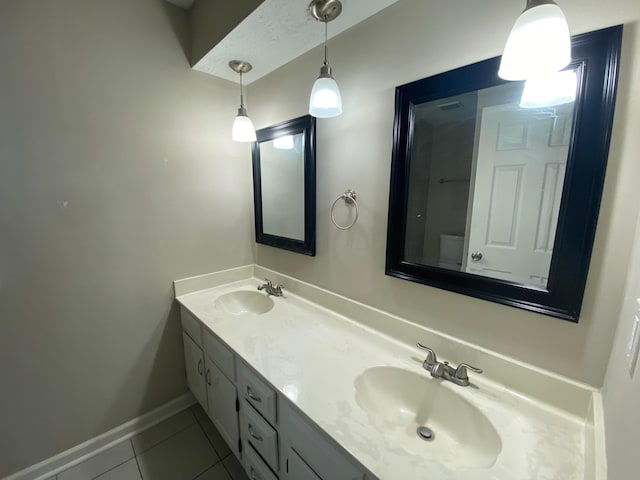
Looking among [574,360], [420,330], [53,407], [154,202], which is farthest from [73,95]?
[574,360]

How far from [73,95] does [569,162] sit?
78.3 inches

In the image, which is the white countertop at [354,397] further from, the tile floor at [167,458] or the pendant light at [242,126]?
the pendant light at [242,126]

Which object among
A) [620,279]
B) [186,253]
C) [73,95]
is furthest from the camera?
[186,253]

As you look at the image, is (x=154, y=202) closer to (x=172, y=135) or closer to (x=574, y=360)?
(x=172, y=135)

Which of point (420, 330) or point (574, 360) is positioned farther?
point (420, 330)

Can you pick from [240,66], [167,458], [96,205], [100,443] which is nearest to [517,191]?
[240,66]

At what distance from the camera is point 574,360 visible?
2.54ft

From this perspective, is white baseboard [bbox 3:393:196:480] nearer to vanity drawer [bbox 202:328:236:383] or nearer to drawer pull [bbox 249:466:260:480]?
vanity drawer [bbox 202:328:236:383]

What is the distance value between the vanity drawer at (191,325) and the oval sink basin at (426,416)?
98 centimetres

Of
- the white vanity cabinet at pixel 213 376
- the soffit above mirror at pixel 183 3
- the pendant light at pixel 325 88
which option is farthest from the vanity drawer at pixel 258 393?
the soffit above mirror at pixel 183 3

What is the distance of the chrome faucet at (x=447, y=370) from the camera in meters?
0.91

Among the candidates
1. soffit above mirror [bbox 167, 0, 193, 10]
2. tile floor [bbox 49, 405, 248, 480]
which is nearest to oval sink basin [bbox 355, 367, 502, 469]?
tile floor [bbox 49, 405, 248, 480]

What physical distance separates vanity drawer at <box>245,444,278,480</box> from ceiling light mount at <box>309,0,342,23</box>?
1.87m

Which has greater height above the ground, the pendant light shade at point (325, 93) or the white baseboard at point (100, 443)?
the pendant light shade at point (325, 93)
